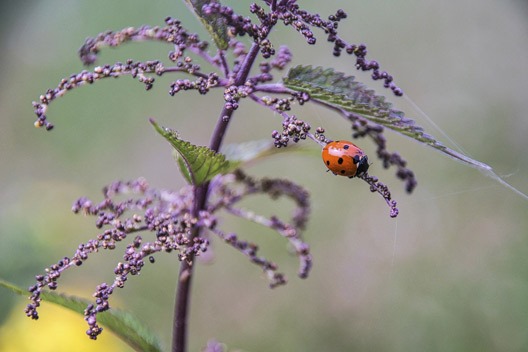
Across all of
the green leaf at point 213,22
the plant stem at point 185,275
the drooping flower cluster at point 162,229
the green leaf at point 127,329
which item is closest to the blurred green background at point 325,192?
the drooping flower cluster at point 162,229

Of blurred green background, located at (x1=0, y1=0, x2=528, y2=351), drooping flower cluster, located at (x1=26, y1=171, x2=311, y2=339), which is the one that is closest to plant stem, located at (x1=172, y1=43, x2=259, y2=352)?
drooping flower cluster, located at (x1=26, y1=171, x2=311, y2=339)

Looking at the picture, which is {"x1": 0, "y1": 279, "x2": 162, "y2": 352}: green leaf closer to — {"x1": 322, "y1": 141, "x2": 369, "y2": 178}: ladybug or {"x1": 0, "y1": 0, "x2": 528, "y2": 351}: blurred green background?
{"x1": 322, "y1": 141, "x2": 369, "y2": 178}: ladybug

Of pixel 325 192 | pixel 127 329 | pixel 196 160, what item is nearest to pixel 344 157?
pixel 196 160

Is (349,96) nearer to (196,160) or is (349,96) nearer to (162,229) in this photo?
(196,160)

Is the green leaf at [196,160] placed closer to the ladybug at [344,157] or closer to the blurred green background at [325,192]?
the ladybug at [344,157]

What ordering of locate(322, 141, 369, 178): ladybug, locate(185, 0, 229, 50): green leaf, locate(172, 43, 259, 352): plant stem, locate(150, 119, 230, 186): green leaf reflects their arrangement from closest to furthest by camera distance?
1. locate(150, 119, 230, 186): green leaf
2. locate(185, 0, 229, 50): green leaf
3. locate(172, 43, 259, 352): plant stem
4. locate(322, 141, 369, 178): ladybug
